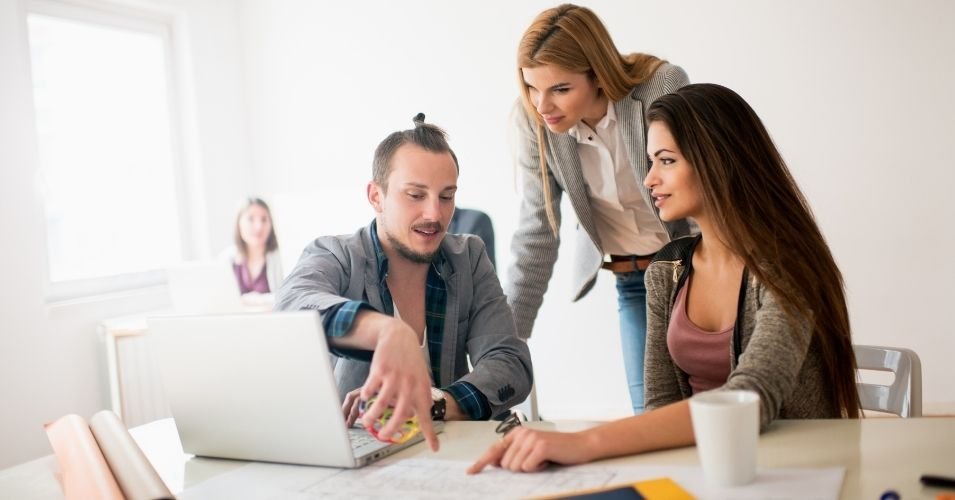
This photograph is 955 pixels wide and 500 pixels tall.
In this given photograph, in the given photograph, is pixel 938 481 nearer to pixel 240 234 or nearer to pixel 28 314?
pixel 28 314

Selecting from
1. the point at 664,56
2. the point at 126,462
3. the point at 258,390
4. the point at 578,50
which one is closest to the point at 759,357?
the point at 258,390

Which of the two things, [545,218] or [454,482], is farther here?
[545,218]

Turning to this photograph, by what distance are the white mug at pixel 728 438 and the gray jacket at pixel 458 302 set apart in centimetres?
65

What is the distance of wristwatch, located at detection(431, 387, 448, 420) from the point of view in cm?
142

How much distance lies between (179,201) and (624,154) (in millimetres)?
3132

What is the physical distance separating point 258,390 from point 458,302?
0.63 m

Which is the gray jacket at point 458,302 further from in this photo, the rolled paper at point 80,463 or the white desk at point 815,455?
the rolled paper at point 80,463

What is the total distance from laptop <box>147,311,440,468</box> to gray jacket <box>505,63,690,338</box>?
3.24 feet

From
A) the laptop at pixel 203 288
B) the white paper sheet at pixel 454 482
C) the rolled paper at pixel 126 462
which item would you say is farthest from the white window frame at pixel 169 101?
the white paper sheet at pixel 454 482

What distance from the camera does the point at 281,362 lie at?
3.76 feet

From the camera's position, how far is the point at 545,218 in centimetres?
232

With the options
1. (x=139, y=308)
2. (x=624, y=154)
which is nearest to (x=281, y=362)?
(x=624, y=154)

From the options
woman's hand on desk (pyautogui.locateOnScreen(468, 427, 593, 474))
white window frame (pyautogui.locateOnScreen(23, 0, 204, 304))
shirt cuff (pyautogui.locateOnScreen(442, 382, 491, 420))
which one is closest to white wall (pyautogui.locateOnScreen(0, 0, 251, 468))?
white window frame (pyautogui.locateOnScreen(23, 0, 204, 304))

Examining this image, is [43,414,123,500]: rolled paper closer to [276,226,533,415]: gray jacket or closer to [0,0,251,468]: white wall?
[276,226,533,415]: gray jacket
